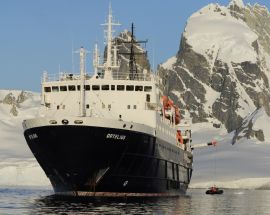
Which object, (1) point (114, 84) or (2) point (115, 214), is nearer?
(2) point (115, 214)

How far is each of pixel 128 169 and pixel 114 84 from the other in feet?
36.5

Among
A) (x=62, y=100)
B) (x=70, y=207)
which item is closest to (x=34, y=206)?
(x=70, y=207)

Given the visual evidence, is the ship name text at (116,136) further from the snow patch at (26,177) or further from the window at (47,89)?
the snow patch at (26,177)

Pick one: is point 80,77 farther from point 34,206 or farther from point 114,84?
point 34,206

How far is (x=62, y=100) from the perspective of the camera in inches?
3250

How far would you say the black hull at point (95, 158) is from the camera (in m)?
71.9

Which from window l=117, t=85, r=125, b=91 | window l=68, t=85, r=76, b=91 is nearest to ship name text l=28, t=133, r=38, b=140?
window l=68, t=85, r=76, b=91

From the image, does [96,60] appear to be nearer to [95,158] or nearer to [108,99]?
[108,99]

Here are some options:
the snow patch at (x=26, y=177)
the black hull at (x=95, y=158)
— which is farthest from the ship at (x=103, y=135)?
the snow patch at (x=26, y=177)

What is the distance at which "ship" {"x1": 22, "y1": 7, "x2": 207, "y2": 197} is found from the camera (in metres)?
72.3

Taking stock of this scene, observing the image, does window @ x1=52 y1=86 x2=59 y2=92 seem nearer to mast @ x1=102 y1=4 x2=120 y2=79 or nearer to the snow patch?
mast @ x1=102 y1=4 x2=120 y2=79

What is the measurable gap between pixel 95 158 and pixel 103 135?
7.57ft

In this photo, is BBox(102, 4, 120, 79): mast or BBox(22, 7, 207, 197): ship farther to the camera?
BBox(102, 4, 120, 79): mast

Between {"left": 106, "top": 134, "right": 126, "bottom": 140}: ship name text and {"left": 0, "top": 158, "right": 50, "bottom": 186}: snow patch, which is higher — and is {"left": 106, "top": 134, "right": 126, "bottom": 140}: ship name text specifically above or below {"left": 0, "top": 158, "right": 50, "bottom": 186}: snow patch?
below
